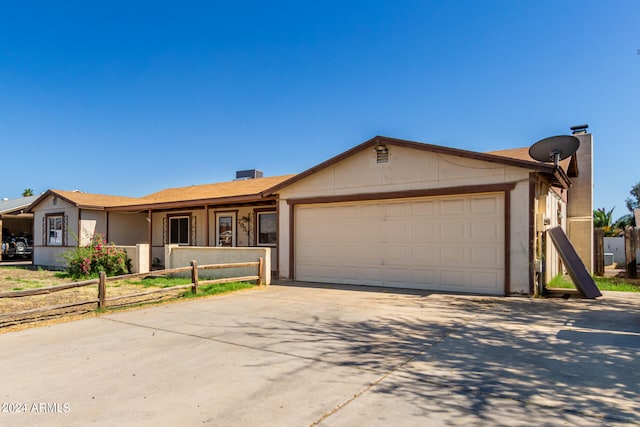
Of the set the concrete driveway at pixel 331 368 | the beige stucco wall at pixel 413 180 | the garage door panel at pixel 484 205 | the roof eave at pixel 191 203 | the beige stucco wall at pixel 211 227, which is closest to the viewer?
the concrete driveway at pixel 331 368

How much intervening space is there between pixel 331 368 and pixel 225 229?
542 inches

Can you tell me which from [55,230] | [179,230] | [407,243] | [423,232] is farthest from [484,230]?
[55,230]

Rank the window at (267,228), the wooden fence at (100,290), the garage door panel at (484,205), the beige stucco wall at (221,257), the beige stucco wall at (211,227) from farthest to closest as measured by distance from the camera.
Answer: the beige stucco wall at (211,227) < the window at (267,228) < the beige stucco wall at (221,257) < the garage door panel at (484,205) < the wooden fence at (100,290)

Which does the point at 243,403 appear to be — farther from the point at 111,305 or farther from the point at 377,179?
the point at 377,179

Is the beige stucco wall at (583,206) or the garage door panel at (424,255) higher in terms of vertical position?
the beige stucco wall at (583,206)

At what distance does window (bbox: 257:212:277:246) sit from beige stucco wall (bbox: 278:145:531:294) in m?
2.39

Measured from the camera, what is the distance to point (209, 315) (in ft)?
25.9

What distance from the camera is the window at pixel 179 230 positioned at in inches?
743

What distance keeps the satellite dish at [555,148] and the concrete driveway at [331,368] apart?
4.22 m

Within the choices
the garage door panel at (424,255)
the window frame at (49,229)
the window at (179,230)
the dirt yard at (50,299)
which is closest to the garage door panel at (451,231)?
the garage door panel at (424,255)

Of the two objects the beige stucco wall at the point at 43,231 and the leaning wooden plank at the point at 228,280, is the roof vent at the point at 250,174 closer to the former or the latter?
the beige stucco wall at the point at 43,231

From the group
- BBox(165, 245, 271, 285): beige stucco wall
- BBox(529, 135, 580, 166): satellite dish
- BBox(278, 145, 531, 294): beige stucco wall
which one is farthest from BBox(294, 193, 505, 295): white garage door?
BBox(529, 135, 580, 166): satellite dish

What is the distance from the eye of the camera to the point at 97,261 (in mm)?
14836

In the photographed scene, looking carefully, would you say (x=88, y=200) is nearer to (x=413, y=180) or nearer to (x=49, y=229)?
(x=49, y=229)
